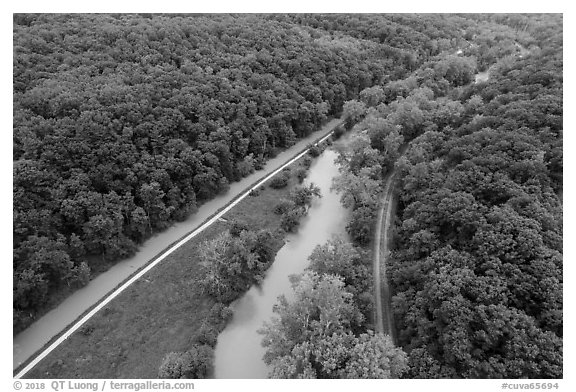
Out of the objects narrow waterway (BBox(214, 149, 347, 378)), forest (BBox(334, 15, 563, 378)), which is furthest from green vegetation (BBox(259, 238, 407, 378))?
narrow waterway (BBox(214, 149, 347, 378))

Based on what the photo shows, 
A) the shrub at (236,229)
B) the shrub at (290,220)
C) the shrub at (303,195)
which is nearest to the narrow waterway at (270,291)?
the shrub at (290,220)

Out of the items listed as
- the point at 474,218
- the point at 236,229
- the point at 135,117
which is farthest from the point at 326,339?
the point at 135,117

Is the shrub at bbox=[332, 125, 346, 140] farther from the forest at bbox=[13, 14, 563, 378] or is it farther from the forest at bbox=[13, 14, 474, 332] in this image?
the forest at bbox=[13, 14, 474, 332]

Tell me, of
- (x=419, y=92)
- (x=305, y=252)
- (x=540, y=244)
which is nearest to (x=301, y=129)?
(x=419, y=92)

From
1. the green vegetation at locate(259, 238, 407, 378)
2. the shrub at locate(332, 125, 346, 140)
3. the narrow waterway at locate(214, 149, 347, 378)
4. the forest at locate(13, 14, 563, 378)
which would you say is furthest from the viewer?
the shrub at locate(332, 125, 346, 140)
